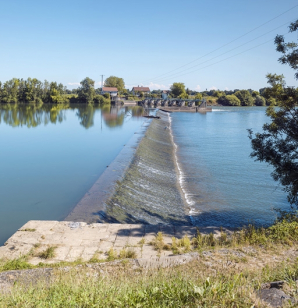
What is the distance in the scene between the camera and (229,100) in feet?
299

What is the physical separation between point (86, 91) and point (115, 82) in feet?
120

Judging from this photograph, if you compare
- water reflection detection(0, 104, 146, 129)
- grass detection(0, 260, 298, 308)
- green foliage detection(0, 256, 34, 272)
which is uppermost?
grass detection(0, 260, 298, 308)

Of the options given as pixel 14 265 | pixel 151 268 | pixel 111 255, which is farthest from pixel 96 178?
pixel 151 268

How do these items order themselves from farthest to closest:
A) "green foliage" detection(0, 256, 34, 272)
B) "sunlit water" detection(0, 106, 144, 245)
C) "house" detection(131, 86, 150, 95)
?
"house" detection(131, 86, 150, 95) < "sunlit water" detection(0, 106, 144, 245) < "green foliage" detection(0, 256, 34, 272)

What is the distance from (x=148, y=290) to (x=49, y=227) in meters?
4.67

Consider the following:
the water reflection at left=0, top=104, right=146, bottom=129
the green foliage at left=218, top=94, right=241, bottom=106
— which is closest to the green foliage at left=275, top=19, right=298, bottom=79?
the water reflection at left=0, top=104, right=146, bottom=129

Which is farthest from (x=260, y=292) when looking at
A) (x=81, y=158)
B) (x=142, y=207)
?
(x=81, y=158)

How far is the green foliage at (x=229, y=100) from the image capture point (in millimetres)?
90562

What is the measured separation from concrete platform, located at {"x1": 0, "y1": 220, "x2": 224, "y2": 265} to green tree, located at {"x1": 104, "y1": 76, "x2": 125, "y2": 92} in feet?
377

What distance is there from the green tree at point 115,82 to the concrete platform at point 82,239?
377 ft

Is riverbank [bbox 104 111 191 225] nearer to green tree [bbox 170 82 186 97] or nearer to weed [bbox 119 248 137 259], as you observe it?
weed [bbox 119 248 137 259]

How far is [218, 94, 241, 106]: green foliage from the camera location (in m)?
90.6

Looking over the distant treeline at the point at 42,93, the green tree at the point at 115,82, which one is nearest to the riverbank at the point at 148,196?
the distant treeline at the point at 42,93

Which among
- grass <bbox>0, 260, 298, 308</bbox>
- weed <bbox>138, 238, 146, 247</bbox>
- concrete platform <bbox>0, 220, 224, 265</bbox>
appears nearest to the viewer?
grass <bbox>0, 260, 298, 308</bbox>
